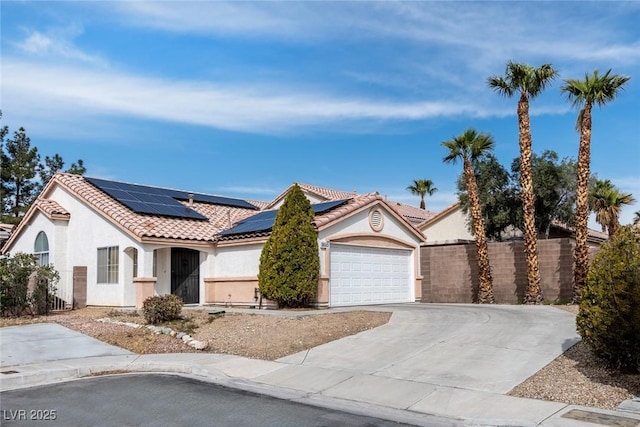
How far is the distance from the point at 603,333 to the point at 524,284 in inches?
520

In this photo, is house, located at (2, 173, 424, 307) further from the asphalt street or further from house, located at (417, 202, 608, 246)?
the asphalt street

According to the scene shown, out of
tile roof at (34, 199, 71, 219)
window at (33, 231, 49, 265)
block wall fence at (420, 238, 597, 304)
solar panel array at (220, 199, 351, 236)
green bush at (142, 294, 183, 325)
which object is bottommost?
green bush at (142, 294, 183, 325)

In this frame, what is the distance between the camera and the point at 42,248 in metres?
24.4

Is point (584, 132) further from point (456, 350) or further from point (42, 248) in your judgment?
point (42, 248)

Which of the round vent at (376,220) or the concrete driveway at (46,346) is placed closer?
the concrete driveway at (46,346)

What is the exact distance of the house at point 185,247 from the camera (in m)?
20.4

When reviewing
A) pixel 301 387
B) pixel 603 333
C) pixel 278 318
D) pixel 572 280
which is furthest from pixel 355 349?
pixel 572 280

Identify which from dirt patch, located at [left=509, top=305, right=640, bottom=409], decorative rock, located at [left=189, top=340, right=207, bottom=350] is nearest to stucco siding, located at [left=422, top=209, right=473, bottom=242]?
decorative rock, located at [left=189, top=340, right=207, bottom=350]

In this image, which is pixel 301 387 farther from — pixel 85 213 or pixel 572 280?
pixel 85 213

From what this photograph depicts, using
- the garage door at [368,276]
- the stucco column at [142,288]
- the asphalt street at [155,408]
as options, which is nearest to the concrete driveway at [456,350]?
the asphalt street at [155,408]

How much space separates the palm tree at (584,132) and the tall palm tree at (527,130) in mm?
1189

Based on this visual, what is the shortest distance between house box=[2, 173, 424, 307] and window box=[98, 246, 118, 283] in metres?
0.04

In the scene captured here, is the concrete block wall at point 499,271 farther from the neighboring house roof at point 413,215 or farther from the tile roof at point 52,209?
the tile roof at point 52,209

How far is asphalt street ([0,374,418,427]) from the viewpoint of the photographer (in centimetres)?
768
